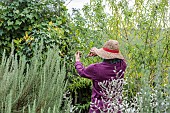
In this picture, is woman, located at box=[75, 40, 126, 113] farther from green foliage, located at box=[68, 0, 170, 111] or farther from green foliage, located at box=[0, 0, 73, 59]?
green foliage, located at box=[0, 0, 73, 59]

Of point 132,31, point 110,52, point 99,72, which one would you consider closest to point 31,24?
point 132,31

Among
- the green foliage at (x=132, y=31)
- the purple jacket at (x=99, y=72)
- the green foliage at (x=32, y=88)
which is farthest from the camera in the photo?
the green foliage at (x=132, y=31)

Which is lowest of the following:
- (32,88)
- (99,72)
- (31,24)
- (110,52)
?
(32,88)

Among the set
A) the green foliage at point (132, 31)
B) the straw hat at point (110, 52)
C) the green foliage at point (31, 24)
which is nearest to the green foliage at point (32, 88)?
the straw hat at point (110, 52)

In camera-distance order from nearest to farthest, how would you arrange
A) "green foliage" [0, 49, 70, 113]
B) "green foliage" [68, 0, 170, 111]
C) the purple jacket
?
1. "green foliage" [0, 49, 70, 113]
2. the purple jacket
3. "green foliage" [68, 0, 170, 111]

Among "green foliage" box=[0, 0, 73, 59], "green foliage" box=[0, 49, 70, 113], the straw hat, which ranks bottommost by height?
"green foliage" box=[0, 49, 70, 113]

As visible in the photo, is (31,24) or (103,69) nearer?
(103,69)

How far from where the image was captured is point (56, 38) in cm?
558

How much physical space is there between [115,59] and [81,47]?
4.79ft

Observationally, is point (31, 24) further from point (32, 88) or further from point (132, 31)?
point (32, 88)

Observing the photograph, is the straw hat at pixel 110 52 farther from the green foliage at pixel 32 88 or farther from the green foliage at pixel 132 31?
the green foliage at pixel 132 31

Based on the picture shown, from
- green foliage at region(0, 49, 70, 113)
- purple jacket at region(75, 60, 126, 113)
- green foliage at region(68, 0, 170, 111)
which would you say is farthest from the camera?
green foliage at region(68, 0, 170, 111)

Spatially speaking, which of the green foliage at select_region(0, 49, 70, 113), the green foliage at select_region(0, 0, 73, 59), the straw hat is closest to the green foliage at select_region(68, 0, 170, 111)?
the green foliage at select_region(0, 0, 73, 59)

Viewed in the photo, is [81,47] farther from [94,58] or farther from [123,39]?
[123,39]
